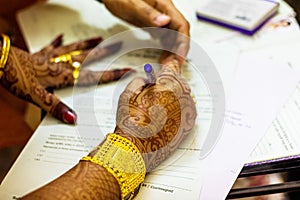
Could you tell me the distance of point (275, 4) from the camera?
1.05 metres

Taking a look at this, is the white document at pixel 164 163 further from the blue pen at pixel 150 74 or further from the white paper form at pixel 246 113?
the blue pen at pixel 150 74

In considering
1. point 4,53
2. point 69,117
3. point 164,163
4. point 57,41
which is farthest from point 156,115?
point 57,41

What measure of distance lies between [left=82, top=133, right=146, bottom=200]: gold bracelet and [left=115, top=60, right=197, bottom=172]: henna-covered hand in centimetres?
2

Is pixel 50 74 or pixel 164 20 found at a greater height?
pixel 164 20

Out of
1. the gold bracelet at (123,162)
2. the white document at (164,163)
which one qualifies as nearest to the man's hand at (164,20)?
the white document at (164,163)

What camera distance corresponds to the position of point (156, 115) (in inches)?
29.4

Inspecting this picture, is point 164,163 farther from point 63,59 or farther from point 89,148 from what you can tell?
point 63,59

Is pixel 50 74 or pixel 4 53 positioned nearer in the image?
pixel 4 53

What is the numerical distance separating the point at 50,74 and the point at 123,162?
337 millimetres

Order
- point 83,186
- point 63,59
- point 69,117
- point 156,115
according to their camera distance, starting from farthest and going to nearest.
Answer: point 63,59 < point 69,117 < point 156,115 < point 83,186

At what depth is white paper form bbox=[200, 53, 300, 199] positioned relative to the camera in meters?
0.72

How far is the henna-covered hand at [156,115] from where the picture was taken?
0.72m

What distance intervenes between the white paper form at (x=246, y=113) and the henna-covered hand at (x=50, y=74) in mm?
239

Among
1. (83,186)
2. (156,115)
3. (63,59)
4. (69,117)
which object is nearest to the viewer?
(83,186)
